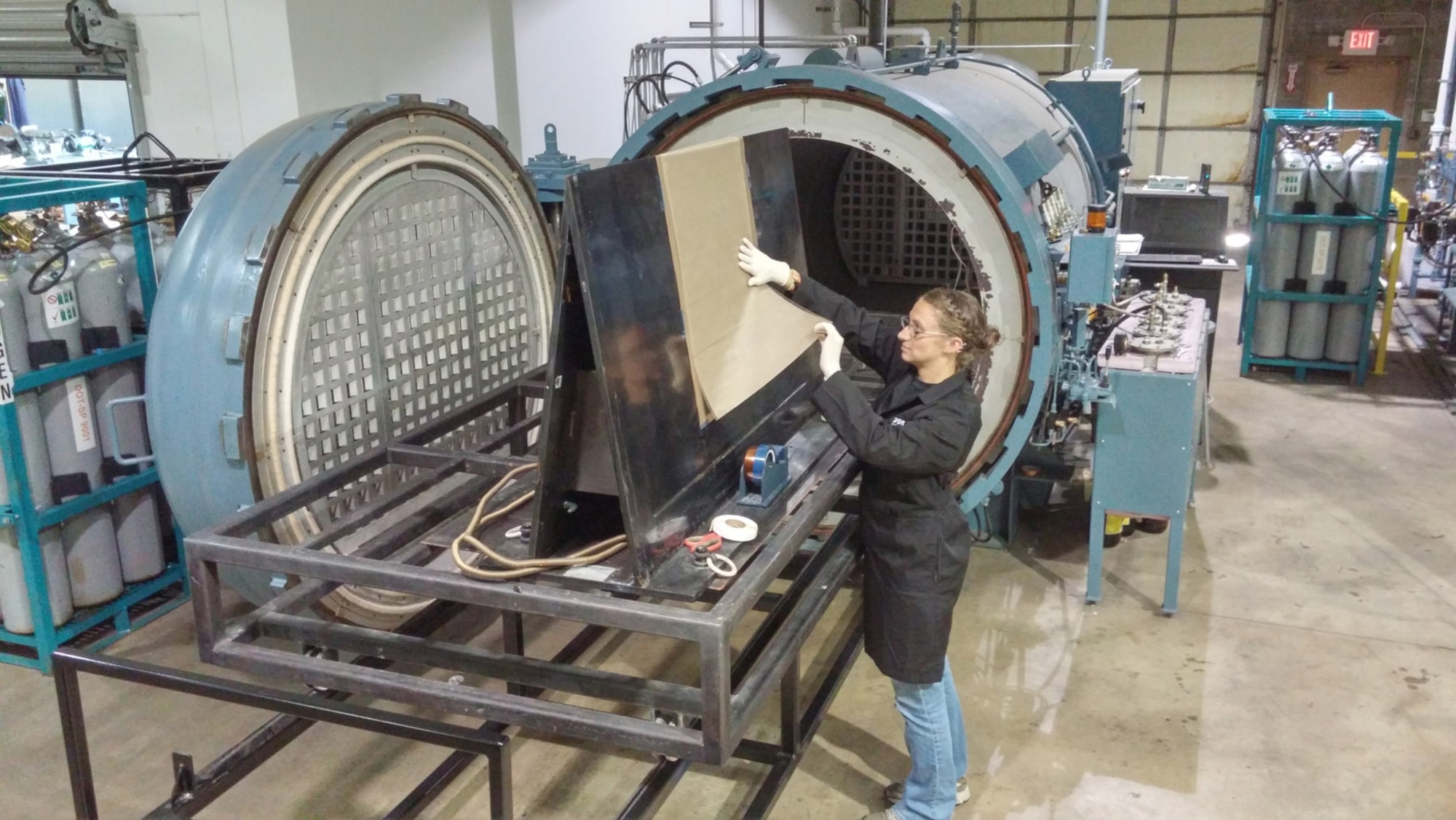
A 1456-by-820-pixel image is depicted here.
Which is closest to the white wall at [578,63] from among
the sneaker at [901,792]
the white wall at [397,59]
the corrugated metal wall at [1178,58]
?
the white wall at [397,59]

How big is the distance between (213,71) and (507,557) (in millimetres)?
3370

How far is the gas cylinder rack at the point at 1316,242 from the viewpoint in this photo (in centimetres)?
600

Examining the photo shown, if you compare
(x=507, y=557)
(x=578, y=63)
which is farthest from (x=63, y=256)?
(x=578, y=63)

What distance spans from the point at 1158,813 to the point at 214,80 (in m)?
4.22

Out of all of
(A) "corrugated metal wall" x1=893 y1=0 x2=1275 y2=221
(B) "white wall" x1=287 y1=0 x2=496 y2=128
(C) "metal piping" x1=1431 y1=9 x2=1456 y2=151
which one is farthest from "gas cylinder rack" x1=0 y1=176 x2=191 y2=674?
(A) "corrugated metal wall" x1=893 y1=0 x2=1275 y2=221

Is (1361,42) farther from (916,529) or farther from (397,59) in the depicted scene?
(916,529)

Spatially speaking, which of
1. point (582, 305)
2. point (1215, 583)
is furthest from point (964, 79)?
point (582, 305)

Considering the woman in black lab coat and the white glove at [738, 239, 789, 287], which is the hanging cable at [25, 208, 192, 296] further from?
the woman in black lab coat

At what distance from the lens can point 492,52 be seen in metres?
6.26

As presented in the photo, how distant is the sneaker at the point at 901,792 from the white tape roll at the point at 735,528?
3.28 feet

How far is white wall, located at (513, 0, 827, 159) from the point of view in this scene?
6598 millimetres

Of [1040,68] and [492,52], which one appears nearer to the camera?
[492,52]

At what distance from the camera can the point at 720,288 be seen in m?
2.37

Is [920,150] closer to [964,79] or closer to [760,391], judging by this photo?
[760,391]
